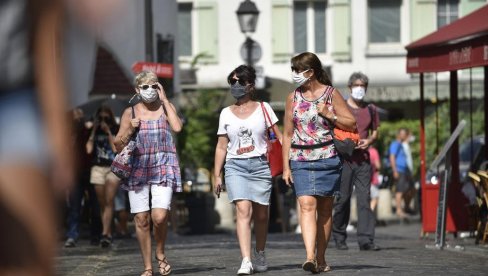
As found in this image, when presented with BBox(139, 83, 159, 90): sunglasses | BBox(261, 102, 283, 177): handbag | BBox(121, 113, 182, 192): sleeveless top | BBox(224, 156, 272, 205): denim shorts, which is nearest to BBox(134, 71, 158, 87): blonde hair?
BBox(139, 83, 159, 90): sunglasses

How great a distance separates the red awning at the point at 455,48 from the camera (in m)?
16.0

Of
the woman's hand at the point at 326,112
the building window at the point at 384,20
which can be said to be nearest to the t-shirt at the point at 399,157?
the building window at the point at 384,20

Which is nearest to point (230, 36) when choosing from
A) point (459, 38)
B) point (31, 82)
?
point (459, 38)

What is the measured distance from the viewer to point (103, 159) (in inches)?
746

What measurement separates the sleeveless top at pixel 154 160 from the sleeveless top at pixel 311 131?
1010mm

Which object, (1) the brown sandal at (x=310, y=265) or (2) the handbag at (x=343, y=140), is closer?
(1) the brown sandal at (x=310, y=265)

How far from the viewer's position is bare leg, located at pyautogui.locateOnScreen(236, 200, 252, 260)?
1212 cm

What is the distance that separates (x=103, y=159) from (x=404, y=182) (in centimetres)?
1191

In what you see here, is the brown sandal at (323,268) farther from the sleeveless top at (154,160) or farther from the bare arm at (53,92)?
the bare arm at (53,92)

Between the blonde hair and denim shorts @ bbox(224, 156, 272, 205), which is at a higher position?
the blonde hair

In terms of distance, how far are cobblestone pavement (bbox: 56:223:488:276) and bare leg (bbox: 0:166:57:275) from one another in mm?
8141

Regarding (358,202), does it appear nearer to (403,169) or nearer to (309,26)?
(403,169)

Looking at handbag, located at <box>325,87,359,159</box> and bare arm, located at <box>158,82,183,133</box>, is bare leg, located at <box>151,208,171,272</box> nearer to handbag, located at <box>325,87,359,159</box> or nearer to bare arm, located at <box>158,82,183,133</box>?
bare arm, located at <box>158,82,183,133</box>

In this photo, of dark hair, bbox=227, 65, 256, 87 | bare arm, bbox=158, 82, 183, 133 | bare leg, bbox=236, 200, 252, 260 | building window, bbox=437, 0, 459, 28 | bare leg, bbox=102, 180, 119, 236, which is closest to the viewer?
bare leg, bbox=236, 200, 252, 260
